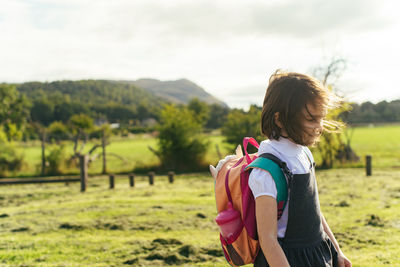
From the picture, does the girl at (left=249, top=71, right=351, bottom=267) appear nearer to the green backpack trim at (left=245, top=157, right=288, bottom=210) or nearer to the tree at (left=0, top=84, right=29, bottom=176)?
the green backpack trim at (left=245, top=157, right=288, bottom=210)

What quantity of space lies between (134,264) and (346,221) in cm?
405

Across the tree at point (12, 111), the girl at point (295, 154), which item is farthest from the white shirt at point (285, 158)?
the tree at point (12, 111)

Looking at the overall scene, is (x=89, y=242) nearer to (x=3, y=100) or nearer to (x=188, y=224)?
(x=188, y=224)

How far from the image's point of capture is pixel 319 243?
5.80ft

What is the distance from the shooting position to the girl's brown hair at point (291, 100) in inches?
63.7

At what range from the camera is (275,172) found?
61.0 inches

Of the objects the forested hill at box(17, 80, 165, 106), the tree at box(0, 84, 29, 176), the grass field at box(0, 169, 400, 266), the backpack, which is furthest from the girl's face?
the forested hill at box(17, 80, 165, 106)

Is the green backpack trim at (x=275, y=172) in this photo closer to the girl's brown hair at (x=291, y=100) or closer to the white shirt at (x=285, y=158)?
the white shirt at (x=285, y=158)

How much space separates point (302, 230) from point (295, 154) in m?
0.38

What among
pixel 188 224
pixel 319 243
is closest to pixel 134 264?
pixel 188 224

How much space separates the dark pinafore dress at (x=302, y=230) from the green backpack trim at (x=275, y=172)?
0.04 metres

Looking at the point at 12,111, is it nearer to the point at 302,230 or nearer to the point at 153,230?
the point at 153,230

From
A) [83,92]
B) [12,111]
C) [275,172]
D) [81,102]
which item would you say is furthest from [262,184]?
[83,92]

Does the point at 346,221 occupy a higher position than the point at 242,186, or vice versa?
the point at 242,186
